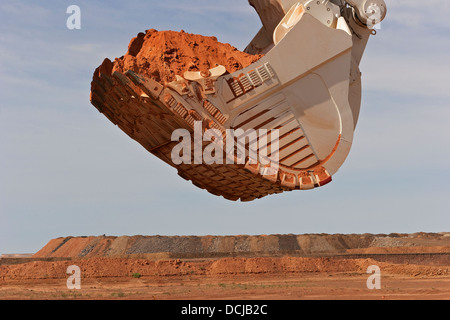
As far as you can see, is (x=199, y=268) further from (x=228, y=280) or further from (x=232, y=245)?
(x=232, y=245)

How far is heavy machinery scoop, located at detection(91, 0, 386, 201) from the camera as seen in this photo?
1177 cm

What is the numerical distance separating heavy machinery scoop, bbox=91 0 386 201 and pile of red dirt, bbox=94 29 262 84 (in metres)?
→ 0.15

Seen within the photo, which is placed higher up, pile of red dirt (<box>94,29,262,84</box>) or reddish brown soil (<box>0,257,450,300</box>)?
pile of red dirt (<box>94,29,262,84</box>)

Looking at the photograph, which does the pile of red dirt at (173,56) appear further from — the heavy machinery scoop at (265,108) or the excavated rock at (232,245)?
the excavated rock at (232,245)

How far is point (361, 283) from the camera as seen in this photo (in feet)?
61.6

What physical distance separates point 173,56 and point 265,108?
6.55 ft

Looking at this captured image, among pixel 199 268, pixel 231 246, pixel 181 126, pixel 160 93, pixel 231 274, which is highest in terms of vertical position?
pixel 231 246

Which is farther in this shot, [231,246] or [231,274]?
[231,246]

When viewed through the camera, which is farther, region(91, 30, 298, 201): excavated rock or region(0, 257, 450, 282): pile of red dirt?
region(0, 257, 450, 282): pile of red dirt

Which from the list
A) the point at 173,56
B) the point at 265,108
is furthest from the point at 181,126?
the point at 265,108

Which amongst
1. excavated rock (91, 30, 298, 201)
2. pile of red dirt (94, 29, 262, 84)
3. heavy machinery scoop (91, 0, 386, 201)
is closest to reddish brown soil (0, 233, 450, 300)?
excavated rock (91, 30, 298, 201)

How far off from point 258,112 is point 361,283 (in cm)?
854

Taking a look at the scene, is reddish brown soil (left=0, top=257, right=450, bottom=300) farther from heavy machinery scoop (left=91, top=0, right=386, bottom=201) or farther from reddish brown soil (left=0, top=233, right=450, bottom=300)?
heavy machinery scoop (left=91, top=0, right=386, bottom=201)

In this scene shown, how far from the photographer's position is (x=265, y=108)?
1234 cm
